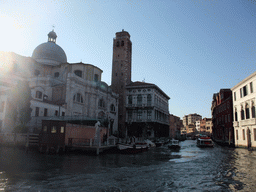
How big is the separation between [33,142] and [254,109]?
98.0 feet

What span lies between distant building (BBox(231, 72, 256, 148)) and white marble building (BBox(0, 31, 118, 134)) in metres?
22.0

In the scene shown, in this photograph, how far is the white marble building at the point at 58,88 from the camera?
35250 millimetres

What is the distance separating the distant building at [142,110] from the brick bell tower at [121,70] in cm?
143

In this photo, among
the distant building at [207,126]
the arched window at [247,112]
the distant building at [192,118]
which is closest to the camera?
the arched window at [247,112]

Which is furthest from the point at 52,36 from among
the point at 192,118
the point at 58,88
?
the point at 192,118

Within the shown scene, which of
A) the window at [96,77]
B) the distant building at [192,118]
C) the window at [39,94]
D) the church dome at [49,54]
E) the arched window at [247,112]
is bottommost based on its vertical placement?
the arched window at [247,112]

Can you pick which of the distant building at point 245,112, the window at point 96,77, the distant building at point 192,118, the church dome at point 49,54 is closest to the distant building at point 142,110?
the window at point 96,77

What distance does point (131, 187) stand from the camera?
31.8 feet

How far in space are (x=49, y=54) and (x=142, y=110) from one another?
91.7 ft

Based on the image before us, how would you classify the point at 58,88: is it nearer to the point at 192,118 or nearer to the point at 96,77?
the point at 96,77

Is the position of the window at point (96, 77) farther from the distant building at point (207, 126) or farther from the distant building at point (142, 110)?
the distant building at point (207, 126)

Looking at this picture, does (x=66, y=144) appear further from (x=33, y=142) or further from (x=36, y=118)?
(x=36, y=118)

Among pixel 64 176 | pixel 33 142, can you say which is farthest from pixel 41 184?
pixel 33 142

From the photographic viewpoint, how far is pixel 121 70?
196 feet
